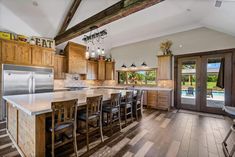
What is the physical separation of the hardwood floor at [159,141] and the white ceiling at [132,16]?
3180mm

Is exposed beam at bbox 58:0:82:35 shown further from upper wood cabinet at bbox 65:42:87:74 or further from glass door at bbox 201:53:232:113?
glass door at bbox 201:53:232:113

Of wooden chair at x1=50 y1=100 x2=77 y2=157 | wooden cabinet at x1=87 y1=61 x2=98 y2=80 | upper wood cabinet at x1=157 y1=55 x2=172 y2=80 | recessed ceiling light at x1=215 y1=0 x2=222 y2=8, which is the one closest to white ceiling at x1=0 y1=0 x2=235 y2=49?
recessed ceiling light at x1=215 y1=0 x2=222 y2=8

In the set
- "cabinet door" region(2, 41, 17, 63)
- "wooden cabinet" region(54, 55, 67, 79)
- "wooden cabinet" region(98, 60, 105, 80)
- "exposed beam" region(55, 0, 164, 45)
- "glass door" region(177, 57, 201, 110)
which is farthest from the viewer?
"wooden cabinet" region(98, 60, 105, 80)

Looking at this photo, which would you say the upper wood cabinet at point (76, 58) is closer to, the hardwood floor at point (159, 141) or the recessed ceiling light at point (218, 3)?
the hardwood floor at point (159, 141)

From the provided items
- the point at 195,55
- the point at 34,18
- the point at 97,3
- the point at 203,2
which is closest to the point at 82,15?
the point at 97,3

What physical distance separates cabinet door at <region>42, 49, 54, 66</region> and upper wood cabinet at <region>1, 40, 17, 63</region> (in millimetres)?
908

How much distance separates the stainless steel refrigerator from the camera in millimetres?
4031

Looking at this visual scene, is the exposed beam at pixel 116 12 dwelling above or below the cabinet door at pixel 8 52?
above

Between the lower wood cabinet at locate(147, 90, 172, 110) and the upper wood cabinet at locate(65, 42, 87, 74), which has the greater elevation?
the upper wood cabinet at locate(65, 42, 87, 74)

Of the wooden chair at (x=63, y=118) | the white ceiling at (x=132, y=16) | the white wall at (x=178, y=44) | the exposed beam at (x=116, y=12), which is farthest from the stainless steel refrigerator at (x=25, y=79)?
the white wall at (x=178, y=44)

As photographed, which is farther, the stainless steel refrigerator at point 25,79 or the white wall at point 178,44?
the white wall at point 178,44

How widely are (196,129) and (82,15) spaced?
544 centimetres

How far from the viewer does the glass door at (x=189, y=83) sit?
5.24 meters

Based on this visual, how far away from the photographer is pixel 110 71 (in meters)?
7.90
